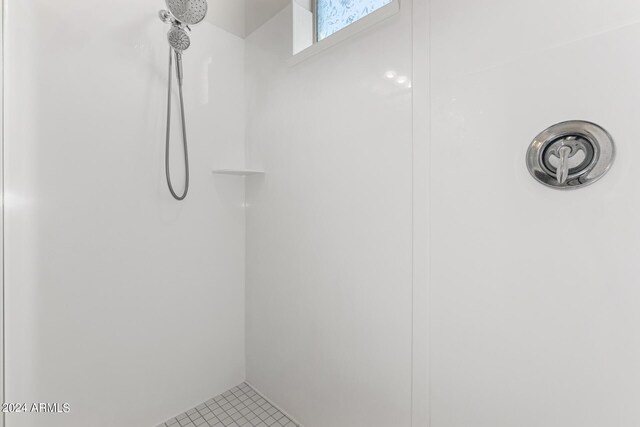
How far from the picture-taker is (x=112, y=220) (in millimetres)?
1365

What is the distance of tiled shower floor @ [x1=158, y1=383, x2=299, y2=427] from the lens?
1.53 metres

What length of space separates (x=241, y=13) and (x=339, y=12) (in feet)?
2.00

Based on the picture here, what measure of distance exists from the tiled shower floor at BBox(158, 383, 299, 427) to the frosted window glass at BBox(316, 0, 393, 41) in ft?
6.46

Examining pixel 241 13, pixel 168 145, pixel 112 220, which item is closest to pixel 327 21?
pixel 241 13

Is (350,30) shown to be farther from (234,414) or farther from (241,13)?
(234,414)

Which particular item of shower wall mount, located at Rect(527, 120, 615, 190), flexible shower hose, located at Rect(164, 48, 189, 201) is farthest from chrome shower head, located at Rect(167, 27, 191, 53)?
shower wall mount, located at Rect(527, 120, 615, 190)

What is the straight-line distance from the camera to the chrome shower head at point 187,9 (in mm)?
1224

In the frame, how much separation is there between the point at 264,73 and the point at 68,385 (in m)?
1.73

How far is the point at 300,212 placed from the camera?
152cm

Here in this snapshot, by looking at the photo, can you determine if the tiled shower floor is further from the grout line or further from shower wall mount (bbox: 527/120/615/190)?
shower wall mount (bbox: 527/120/615/190)

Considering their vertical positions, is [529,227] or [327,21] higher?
[327,21]

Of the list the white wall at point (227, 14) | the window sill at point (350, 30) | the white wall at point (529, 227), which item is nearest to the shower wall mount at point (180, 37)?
the white wall at point (227, 14)

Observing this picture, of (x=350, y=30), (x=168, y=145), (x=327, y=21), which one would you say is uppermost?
(x=327, y=21)

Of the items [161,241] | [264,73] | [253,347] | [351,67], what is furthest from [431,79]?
[253,347]
